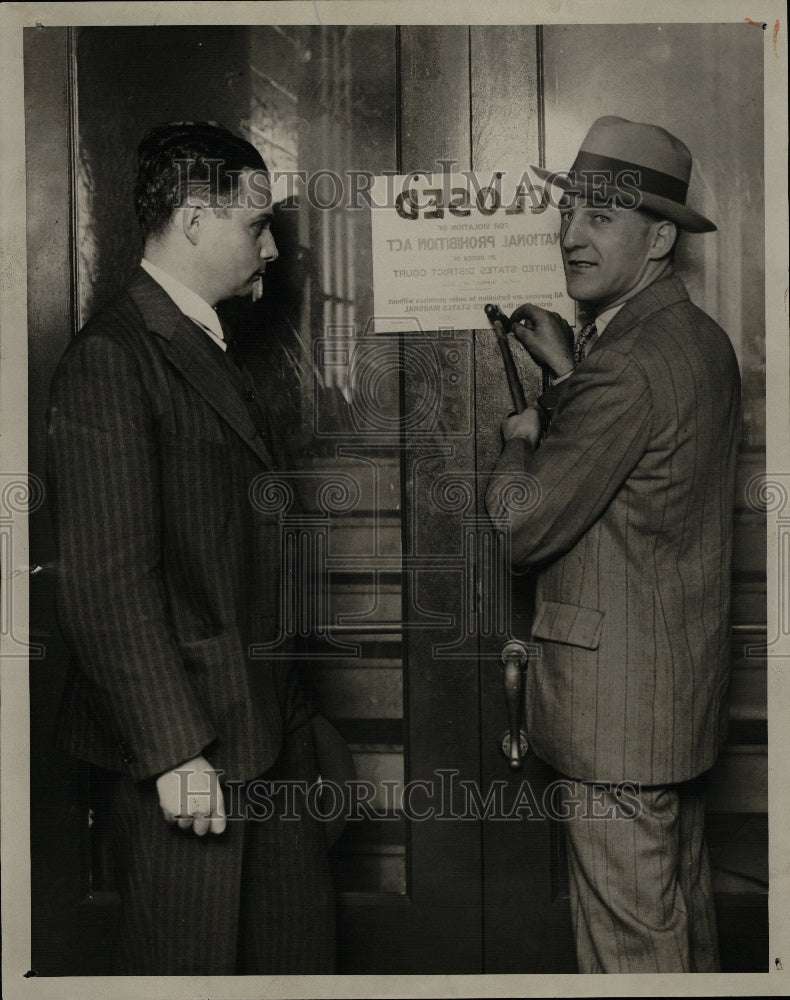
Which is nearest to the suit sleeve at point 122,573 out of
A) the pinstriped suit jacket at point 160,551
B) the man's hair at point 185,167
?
the pinstriped suit jacket at point 160,551

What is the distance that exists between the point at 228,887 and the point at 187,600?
0.43 meters

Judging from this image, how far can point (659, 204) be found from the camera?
1.36 m

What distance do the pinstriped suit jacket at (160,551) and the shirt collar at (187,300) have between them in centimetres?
2

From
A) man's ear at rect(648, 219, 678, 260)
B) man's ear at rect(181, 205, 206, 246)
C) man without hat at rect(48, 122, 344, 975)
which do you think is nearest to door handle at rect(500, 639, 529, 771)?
man without hat at rect(48, 122, 344, 975)

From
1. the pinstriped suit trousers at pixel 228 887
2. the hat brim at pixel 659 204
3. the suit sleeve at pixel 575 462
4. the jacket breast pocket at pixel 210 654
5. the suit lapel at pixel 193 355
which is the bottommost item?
the pinstriped suit trousers at pixel 228 887

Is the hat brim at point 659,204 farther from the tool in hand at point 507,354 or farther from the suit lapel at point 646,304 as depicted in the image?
the tool in hand at point 507,354

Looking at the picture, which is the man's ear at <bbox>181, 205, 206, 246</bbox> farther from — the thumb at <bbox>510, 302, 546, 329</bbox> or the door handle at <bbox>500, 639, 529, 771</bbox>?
the door handle at <bbox>500, 639, 529, 771</bbox>

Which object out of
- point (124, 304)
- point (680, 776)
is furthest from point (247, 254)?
point (680, 776)

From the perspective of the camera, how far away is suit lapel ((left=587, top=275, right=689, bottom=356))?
4.34 feet

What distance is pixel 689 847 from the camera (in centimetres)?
137

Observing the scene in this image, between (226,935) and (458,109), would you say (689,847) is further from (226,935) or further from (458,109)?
(458,109)

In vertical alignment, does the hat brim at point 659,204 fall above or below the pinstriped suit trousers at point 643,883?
above

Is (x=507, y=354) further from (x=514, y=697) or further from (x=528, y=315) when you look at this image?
(x=514, y=697)

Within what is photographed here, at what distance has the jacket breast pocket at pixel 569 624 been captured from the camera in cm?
130
